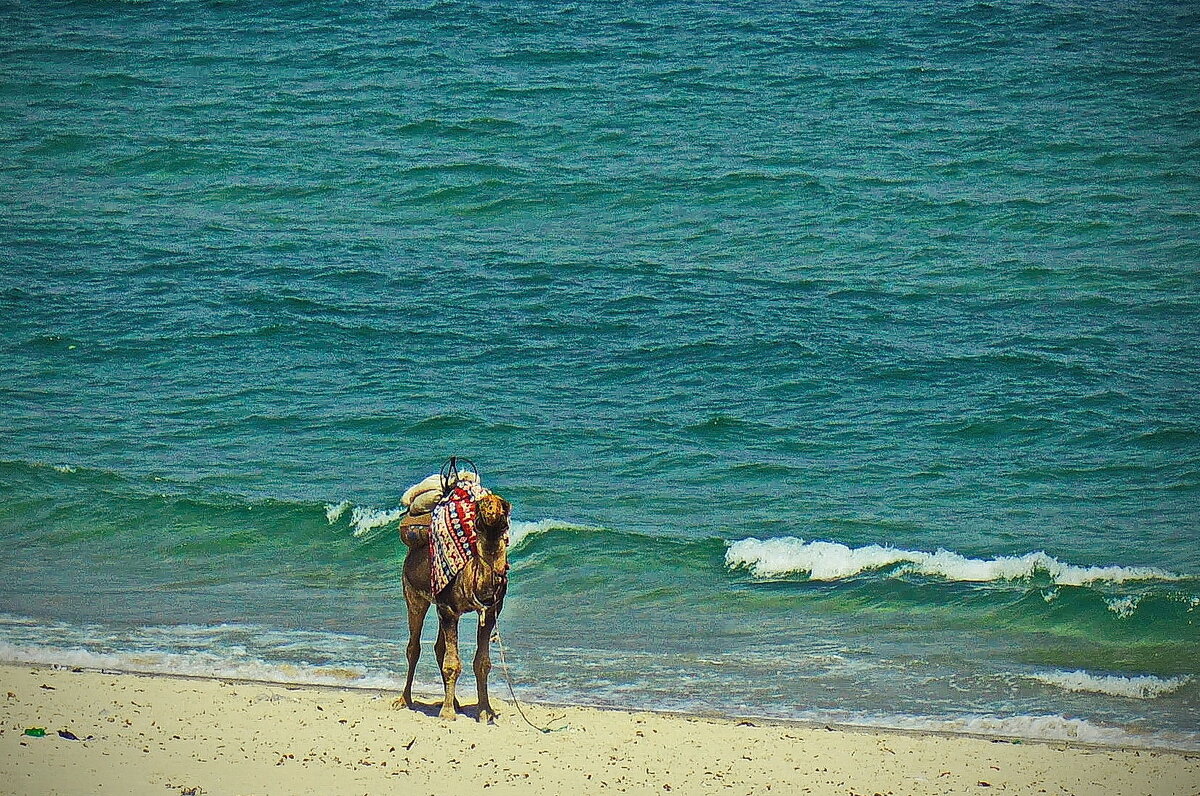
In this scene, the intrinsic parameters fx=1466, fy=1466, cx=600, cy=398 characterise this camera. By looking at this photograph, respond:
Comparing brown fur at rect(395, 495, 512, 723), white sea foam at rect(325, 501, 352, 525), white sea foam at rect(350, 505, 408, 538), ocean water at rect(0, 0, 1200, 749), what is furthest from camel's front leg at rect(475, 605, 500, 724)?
white sea foam at rect(325, 501, 352, 525)

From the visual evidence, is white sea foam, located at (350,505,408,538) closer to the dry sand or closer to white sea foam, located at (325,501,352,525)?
white sea foam, located at (325,501,352,525)

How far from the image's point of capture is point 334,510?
1273 centimetres

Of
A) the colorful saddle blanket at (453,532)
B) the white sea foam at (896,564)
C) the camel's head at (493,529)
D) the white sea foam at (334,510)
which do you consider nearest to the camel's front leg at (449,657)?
the colorful saddle blanket at (453,532)

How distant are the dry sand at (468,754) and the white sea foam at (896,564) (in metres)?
3.07

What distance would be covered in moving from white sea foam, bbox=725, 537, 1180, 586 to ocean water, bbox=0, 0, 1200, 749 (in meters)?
0.05

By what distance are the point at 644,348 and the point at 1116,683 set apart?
719 centimetres

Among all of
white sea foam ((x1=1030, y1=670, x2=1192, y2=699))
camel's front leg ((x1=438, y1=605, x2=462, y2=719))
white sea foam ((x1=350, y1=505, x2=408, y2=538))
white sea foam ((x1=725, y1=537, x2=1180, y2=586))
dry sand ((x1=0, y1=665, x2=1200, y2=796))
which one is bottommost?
white sea foam ((x1=1030, y1=670, x2=1192, y2=699))

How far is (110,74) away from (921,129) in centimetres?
1420

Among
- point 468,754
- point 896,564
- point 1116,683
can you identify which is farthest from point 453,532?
point 896,564

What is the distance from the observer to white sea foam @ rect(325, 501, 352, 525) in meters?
12.7

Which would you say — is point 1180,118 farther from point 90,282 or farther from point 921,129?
point 90,282

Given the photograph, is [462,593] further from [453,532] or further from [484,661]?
[484,661]

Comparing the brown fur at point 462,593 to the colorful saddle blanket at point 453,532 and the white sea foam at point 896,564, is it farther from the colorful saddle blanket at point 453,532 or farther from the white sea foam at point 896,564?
the white sea foam at point 896,564

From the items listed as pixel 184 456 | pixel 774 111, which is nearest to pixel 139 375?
pixel 184 456
